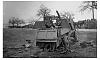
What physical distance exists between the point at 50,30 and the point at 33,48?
1.68 feet

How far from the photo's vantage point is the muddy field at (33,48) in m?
2.77

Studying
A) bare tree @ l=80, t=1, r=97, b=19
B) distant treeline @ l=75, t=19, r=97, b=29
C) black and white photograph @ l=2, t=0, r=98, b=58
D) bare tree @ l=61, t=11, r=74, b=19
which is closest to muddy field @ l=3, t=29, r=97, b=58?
black and white photograph @ l=2, t=0, r=98, b=58

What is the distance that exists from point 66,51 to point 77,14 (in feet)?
2.66

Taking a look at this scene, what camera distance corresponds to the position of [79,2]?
2.87m

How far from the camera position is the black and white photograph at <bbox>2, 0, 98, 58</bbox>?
2779mm

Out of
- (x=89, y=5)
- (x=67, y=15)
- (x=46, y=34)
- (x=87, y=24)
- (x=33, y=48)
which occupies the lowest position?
(x=33, y=48)

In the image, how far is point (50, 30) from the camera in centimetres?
284

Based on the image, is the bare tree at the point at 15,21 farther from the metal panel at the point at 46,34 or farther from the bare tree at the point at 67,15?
the bare tree at the point at 67,15

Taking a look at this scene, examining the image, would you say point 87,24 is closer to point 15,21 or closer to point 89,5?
point 89,5

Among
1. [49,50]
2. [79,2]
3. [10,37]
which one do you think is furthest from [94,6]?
[10,37]

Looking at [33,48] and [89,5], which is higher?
[89,5]

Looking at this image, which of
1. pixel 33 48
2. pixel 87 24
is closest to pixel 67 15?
pixel 87 24

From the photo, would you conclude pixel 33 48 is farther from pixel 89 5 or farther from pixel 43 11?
pixel 89 5

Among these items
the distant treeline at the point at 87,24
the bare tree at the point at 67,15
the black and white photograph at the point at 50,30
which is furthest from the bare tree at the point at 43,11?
the distant treeline at the point at 87,24
